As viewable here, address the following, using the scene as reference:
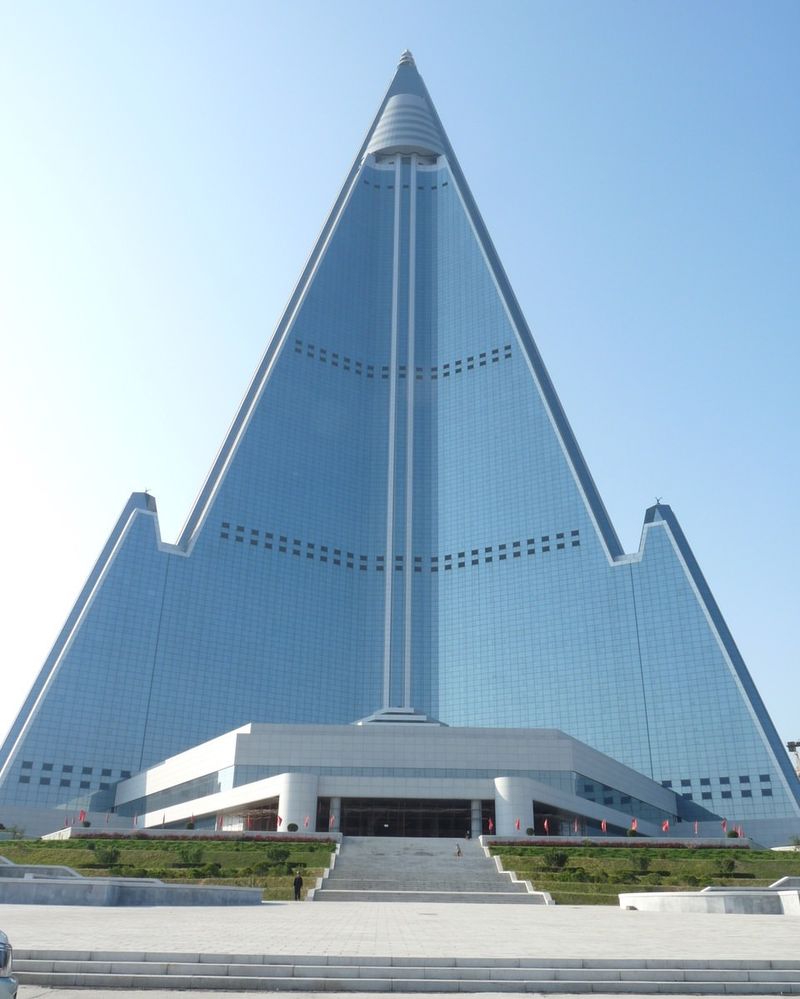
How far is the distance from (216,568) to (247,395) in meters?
18.2

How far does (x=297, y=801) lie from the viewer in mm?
47031

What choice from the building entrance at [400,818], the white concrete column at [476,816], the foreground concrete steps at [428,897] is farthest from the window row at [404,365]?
the foreground concrete steps at [428,897]

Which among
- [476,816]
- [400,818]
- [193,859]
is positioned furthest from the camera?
[400,818]

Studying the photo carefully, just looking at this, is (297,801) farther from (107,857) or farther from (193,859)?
(107,857)

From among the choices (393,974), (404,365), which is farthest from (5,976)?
(404,365)

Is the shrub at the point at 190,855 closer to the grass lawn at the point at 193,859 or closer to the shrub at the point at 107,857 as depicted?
the grass lawn at the point at 193,859

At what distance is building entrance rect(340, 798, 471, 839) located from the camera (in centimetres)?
5072

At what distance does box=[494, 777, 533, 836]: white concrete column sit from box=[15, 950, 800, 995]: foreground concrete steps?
118 ft

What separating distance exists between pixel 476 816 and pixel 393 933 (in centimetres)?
3451

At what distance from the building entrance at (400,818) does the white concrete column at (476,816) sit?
1.41 meters

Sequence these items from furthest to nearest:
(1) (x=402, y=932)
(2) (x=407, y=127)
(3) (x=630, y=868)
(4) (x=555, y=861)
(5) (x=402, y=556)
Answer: (2) (x=407, y=127) → (5) (x=402, y=556) → (4) (x=555, y=861) → (3) (x=630, y=868) → (1) (x=402, y=932)

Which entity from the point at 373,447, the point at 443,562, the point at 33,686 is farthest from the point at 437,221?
the point at 33,686

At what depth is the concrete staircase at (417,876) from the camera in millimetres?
28891

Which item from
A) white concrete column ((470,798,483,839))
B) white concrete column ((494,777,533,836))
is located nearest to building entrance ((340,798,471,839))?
white concrete column ((470,798,483,839))
